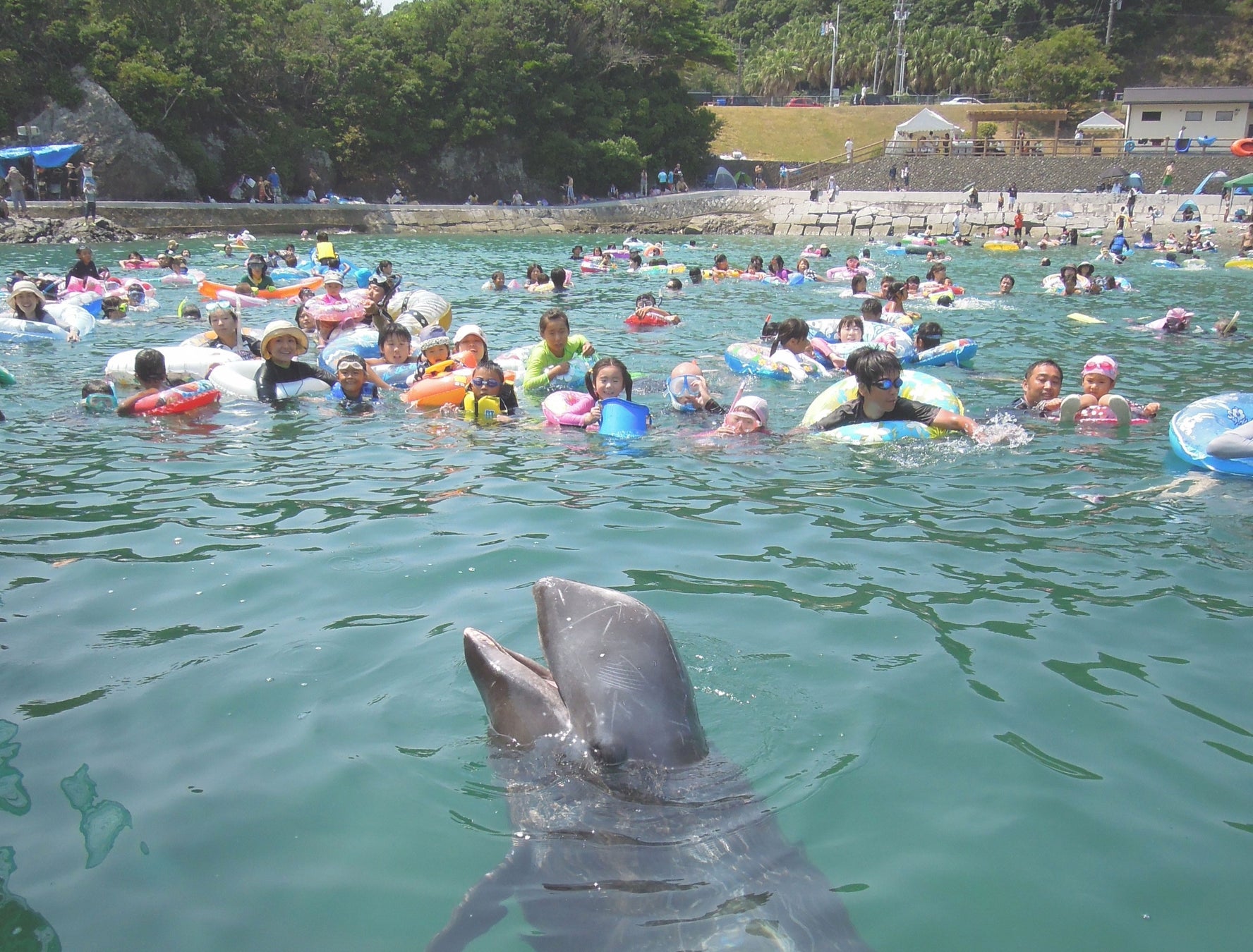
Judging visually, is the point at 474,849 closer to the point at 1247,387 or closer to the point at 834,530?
the point at 834,530

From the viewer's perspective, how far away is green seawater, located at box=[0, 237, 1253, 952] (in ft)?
10.2

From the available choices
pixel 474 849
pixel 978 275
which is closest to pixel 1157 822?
pixel 474 849

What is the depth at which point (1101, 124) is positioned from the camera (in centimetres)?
5669

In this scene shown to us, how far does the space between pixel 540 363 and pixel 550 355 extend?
133 mm

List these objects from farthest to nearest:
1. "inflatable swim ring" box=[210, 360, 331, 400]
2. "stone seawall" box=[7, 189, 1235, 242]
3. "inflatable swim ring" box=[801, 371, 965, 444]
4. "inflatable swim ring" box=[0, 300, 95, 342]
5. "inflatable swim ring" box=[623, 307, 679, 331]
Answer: "stone seawall" box=[7, 189, 1235, 242]
"inflatable swim ring" box=[623, 307, 679, 331]
"inflatable swim ring" box=[0, 300, 95, 342]
"inflatable swim ring" box=[210, 360, 331, 400]
"inflatable swim ring" box=[801, 371, 965, 444]

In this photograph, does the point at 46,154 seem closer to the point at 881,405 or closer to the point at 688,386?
the point at 688,386

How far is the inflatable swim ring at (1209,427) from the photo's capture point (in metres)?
7.66

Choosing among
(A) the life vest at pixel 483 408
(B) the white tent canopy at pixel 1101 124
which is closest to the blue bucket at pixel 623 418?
(A) the life vest at pixel 483 408

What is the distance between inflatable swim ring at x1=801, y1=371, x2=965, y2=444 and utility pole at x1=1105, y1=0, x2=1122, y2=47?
296 ft

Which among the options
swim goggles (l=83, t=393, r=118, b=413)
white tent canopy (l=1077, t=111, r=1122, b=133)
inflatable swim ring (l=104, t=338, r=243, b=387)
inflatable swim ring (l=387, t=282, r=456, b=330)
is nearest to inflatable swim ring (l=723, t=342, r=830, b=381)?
inflatable swim ring (l=387, t=282, r=456, b=330)

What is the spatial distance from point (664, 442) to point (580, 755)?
5900 mm

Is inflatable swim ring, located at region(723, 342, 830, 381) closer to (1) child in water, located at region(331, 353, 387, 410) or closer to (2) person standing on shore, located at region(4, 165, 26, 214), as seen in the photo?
(1) child in water, located at region(331, 353, 387, 410)

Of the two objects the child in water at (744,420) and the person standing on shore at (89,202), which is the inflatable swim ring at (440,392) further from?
the person standing on shore at (89,202)

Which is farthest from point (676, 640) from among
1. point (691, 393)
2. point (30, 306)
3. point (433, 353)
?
point (30, 306)
